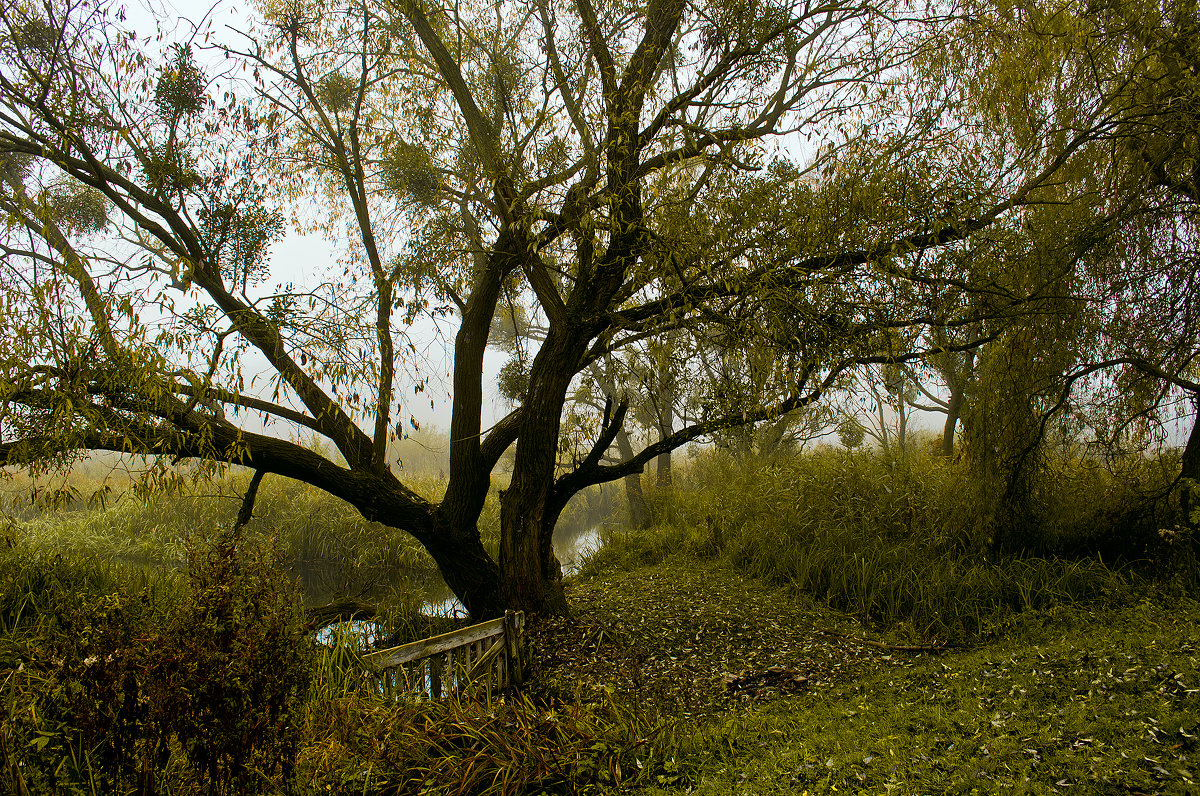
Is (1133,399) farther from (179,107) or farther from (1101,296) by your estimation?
(179,107)

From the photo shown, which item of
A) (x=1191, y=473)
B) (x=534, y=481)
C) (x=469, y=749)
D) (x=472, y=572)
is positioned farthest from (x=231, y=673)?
(x=1191, y=473)

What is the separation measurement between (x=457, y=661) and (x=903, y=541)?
4443 mm

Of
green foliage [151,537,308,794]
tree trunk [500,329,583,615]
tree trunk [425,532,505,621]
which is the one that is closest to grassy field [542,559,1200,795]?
tree trunk [500,329,583,615]

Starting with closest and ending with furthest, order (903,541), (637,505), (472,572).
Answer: (472,572)
(903,541)
(637,505)

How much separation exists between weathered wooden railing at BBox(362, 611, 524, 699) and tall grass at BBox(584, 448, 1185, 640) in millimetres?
3031

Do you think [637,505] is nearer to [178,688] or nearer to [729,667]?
[729,667]

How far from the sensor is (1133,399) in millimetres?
5891

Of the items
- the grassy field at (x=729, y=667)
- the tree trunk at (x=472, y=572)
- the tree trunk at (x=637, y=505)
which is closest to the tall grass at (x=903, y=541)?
the grassy field at (x=729, y=667)

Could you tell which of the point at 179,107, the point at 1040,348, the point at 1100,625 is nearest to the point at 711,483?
the point at 1040,348

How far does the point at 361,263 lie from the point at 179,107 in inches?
93.2

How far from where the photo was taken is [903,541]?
21.4ft

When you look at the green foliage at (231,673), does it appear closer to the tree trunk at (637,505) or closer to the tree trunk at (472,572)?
the tree trunk at (472,572)

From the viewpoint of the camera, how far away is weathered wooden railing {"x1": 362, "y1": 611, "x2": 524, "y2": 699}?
3.73 meters

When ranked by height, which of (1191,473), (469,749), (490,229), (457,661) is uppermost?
(490,229)
